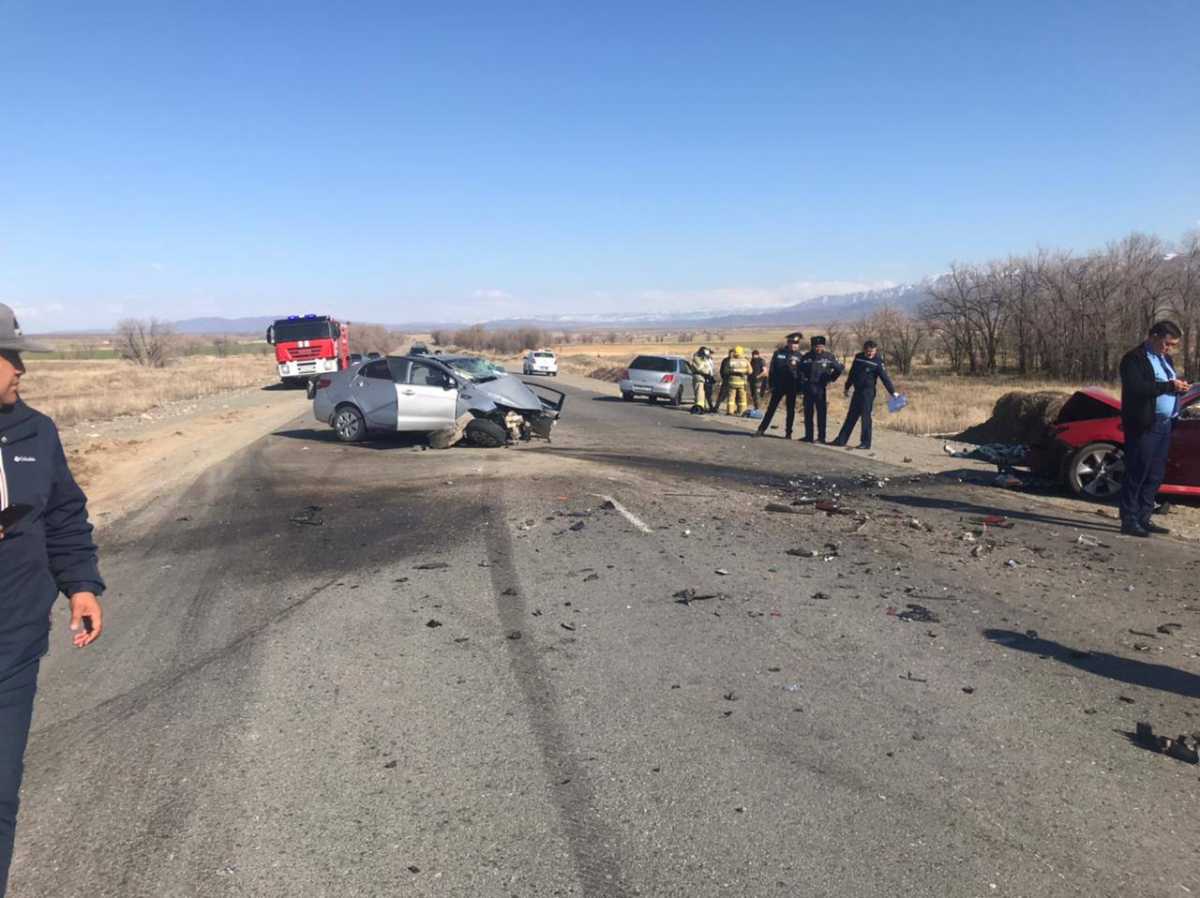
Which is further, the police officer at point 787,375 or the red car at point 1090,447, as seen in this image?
the police officer at point 787,375

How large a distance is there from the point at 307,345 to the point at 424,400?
22096 millimetres

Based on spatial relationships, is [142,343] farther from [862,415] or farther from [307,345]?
[862,415]

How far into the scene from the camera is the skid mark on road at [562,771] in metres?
3.25

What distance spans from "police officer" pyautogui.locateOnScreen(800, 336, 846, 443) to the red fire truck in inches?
948

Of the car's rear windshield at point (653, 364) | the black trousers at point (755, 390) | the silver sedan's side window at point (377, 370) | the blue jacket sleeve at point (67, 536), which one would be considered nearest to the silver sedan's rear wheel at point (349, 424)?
the silver sedan's side window at point (377, 370)

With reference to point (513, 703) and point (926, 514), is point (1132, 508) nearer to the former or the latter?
point (926, 514)

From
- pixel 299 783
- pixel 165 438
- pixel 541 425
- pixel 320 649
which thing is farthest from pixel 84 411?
pixel 299 783

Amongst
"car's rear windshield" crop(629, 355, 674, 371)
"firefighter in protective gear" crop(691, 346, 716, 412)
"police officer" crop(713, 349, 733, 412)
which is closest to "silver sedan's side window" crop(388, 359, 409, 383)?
"police officer" crop(713, 349, 733, 412)

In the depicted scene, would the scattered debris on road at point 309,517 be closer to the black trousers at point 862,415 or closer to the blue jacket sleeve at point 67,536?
the blue jacket sleeve at point 67,536

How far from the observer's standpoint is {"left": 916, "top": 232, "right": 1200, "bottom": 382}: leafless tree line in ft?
120

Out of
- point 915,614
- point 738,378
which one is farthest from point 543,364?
point 915,614

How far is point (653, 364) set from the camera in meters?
30.1

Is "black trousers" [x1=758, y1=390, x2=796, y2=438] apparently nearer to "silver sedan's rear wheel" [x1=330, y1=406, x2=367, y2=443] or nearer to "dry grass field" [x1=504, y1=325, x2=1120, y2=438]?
"dry grass field" [x1=504, y1=325, x2=1120, y2=438]

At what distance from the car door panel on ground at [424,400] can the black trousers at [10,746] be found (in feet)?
44.1
